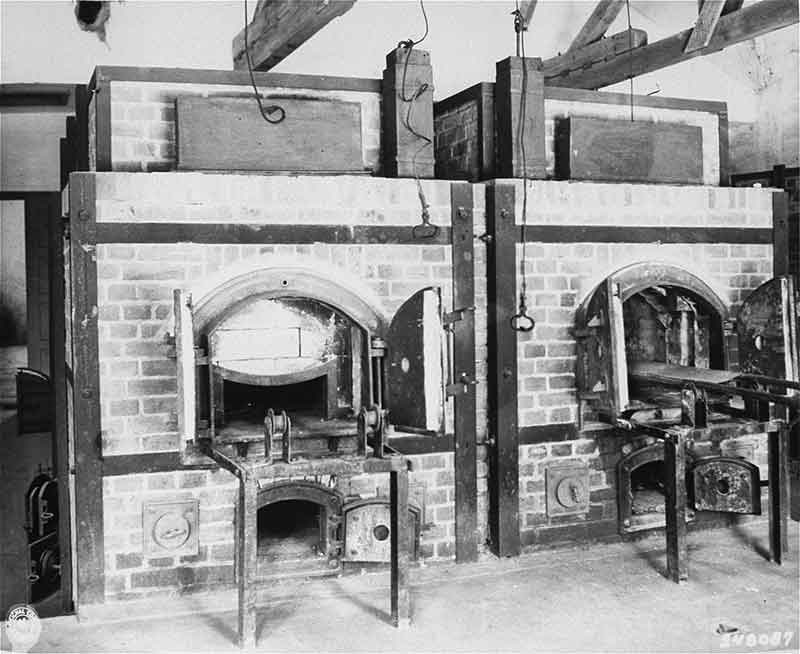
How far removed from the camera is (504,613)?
3760 millimetres

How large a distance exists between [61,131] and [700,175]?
197 inches

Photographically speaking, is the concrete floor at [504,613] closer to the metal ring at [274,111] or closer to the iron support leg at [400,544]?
the iron support leg at [400,544]

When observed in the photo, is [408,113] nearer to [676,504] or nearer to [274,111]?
[274,111]

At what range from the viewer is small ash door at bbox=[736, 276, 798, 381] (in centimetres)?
430

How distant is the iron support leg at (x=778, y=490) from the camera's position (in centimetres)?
430

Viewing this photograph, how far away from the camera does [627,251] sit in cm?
470

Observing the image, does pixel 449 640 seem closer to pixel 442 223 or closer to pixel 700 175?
pixel 442 223

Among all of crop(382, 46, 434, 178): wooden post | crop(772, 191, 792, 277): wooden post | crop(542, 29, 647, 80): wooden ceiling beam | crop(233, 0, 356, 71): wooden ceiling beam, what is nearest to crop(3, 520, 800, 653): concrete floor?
crop(772, 191, 792, 277): wooden post

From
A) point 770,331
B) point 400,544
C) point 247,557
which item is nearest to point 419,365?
point 400,544

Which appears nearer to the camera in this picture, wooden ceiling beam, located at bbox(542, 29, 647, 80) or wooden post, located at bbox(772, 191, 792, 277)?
wooden post, located at bbox(772, 191, 792, 277)

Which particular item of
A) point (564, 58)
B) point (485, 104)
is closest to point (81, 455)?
point (485, 104)

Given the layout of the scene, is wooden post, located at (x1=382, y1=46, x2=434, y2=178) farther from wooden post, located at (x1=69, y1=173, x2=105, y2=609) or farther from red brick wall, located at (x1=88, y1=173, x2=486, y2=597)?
wooden post, located at (x1=69, y1=173, x2=105, y2=609)

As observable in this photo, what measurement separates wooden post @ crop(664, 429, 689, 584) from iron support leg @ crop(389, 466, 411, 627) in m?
1.28

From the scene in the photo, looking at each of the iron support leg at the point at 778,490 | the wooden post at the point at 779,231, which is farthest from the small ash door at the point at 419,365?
the wooden post at the point at 779,231
